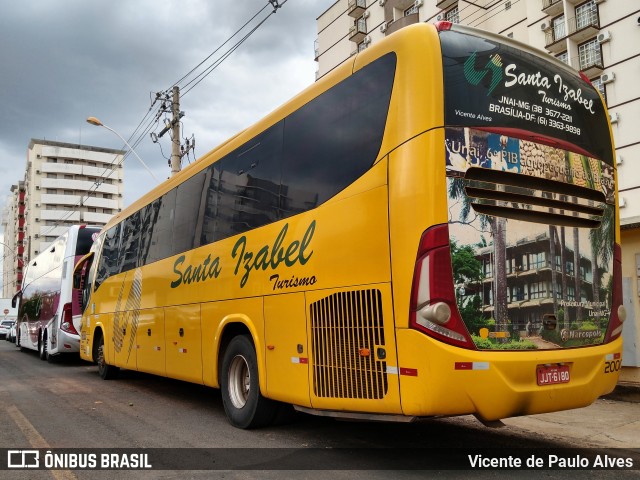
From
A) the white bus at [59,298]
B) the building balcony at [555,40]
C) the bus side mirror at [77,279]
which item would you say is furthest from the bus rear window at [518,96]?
the building balcony at [555,40]

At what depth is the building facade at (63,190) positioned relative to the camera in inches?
3501

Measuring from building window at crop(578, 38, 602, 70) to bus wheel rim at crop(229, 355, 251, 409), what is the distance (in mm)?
25324

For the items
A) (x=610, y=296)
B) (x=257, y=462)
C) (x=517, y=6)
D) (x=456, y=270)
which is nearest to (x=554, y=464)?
(x=610, y=296)

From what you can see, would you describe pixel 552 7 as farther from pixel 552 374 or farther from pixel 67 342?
pixel 552 374

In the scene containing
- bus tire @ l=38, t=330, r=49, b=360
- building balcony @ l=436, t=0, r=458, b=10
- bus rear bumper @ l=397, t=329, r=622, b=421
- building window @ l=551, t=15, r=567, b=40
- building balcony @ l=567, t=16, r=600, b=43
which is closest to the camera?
bus rear bumper @ l=397, t=329, r=622, b=421

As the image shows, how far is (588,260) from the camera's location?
527cm


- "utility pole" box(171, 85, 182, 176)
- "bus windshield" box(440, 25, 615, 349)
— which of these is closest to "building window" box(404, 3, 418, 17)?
"utility pole" box(171, 85, 182, 176)

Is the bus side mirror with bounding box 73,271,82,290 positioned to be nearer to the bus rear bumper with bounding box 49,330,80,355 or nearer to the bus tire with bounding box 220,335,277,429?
the bus rear bumper with bounding box 49,330,80,355

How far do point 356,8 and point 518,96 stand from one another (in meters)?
38.1

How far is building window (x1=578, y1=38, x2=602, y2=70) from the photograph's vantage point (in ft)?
87.1

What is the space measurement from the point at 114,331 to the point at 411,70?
9187 millimetres

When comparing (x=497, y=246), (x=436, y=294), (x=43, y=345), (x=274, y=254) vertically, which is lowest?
(x=43, y=345)

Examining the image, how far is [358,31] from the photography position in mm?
39219

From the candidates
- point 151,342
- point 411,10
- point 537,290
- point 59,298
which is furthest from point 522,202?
point 411,10
